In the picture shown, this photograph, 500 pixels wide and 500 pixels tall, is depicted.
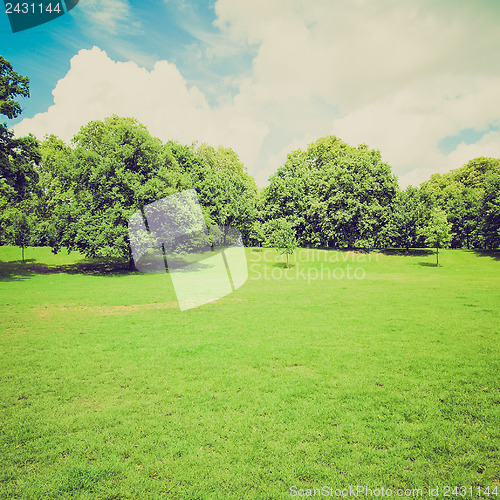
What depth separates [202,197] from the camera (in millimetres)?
44531

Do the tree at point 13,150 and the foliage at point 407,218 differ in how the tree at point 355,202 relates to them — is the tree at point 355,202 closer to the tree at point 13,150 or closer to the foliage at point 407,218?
the foliage at point 407,218

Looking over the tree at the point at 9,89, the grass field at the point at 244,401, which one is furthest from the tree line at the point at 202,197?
the grass field at the point at 244,401

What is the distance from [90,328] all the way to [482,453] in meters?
14.7

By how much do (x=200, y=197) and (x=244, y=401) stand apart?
130 ft

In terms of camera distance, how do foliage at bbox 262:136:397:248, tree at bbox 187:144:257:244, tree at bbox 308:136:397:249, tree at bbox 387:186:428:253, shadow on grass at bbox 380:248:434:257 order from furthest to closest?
foliage at bbox 262:136:397:248 < tree at bbox 308:136:397:249 < shadow on grass at bbox 380:248:434:257 < tree at bbox 387:186:428:253 < tree at bbox 187:144:257:244

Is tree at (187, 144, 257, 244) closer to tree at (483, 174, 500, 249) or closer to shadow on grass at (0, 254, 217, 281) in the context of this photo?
shadow on grass at (0, 254, 217, 281)

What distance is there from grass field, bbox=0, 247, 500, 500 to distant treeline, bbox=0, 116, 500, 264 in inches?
714

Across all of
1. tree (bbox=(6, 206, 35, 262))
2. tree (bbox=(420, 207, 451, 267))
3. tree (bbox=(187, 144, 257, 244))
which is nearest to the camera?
tree (bbox=(6, 206, 35, 262))

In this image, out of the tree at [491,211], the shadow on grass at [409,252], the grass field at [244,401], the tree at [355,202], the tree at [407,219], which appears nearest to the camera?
the grass field at [244,401]

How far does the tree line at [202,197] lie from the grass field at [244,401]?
18280mm

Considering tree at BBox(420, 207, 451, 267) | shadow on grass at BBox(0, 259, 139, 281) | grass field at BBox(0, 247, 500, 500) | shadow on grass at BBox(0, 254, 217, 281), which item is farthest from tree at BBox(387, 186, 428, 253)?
shadow on grass at BBox(0, 259, 139, 281)

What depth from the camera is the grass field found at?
507 centimetres

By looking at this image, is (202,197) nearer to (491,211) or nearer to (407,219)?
(407,219)

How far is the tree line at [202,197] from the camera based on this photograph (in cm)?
3090
